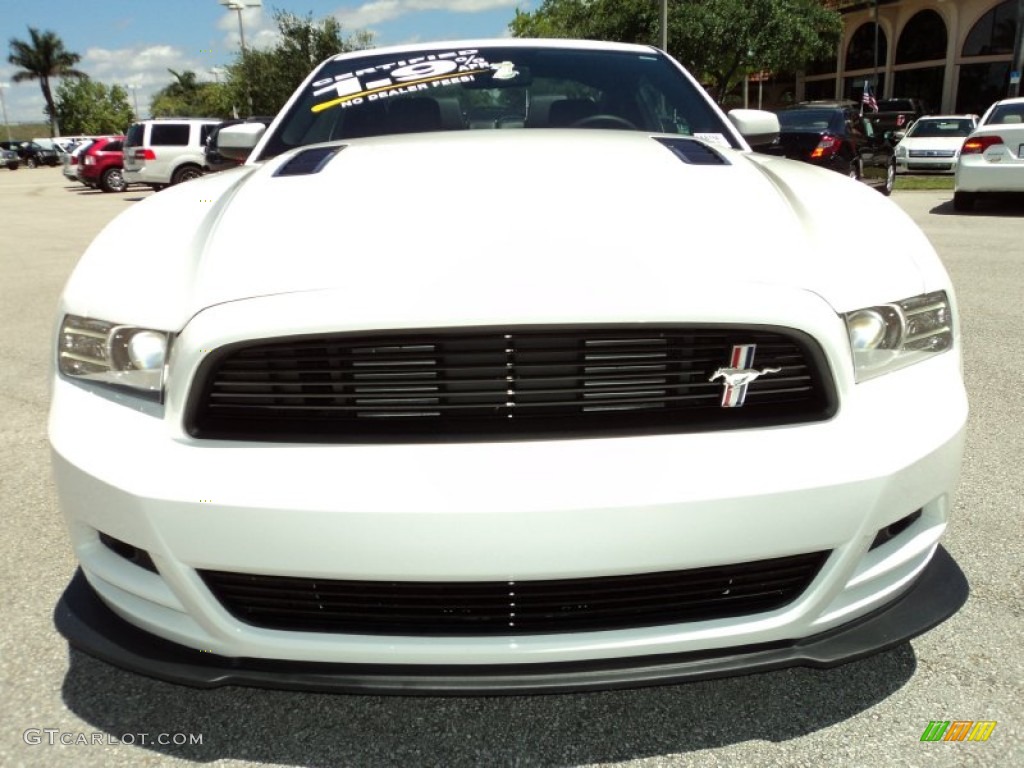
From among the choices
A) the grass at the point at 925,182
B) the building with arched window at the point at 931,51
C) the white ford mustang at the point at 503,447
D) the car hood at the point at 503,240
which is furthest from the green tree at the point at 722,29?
the white ford mustang at the point at 503,447

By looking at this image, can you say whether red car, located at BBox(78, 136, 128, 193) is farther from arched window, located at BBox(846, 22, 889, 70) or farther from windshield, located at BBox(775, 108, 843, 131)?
arched window, located at BBox(846, 22, 889, 70)

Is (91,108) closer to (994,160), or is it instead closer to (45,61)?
(45,61)

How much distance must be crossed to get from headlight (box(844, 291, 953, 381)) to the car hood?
0.11ft

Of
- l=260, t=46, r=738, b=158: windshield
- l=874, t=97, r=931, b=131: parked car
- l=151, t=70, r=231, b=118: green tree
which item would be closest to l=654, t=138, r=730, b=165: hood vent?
l=260, t=46, r=738, b=158: windshield

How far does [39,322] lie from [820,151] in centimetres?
943

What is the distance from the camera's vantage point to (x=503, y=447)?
148 centimetres

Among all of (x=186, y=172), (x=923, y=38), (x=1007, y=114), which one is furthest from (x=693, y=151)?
(x=923, y=38)

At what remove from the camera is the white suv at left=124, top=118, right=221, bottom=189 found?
63.6 ft

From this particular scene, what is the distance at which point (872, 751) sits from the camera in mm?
1790

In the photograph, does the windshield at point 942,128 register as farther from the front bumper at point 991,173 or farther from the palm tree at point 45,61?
the palm tree at point 45,61

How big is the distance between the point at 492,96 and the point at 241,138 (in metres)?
0.98

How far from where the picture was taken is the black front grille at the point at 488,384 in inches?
59.8

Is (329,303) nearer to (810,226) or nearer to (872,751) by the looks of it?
(810,226)

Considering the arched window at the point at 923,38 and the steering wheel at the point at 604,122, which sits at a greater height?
the arched window at the point at 923,38
